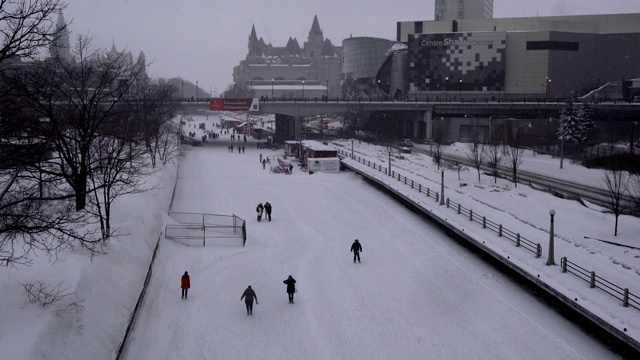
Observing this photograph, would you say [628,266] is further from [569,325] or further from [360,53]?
[360,53]

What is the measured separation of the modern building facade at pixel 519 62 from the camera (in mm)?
102125

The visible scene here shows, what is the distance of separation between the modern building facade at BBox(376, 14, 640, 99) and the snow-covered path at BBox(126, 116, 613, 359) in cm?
7926

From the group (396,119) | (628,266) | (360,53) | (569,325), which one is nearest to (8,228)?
(569,325)

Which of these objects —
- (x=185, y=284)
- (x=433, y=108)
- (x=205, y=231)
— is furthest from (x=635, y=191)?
(x=433, y=108)

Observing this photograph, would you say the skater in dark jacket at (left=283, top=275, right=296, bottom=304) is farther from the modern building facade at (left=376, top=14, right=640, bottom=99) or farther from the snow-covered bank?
the modern building facade at (left=376, top=14, right=640, bottom=99)

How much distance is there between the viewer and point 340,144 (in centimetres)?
7175

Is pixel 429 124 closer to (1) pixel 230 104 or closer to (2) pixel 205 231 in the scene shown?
(1) pixel 230 104

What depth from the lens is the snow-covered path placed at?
593 inches

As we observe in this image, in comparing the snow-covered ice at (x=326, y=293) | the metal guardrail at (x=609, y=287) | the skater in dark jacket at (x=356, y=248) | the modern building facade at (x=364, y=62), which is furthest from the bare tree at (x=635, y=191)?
the modern building facade at (x=364, y=62)

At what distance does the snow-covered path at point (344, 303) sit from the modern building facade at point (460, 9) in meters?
122

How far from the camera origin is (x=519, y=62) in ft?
338

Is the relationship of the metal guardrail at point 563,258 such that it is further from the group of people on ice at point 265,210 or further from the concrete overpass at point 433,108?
the concrete overpass at point 433,108

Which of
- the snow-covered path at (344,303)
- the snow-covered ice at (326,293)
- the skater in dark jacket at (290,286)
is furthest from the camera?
the skater in dark jacket at (290,286)

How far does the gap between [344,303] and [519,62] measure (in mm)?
95073
